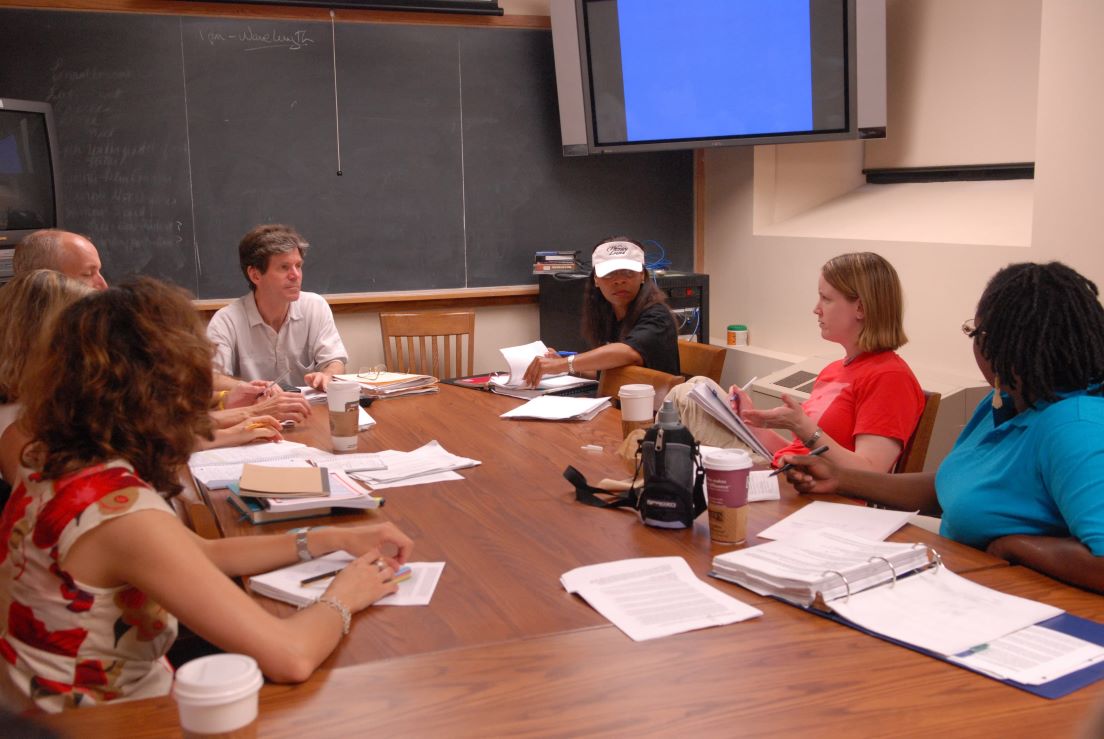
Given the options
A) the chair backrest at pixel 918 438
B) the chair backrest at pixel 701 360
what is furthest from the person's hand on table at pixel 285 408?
the chair backrest at pixel 918 438

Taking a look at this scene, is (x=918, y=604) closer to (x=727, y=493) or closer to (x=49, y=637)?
(x=727, y=493)

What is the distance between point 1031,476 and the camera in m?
1.79

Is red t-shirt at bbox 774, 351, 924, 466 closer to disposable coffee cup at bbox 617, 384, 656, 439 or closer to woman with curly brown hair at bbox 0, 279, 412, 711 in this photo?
disposable coffee cup at bbox 617, 384, 656, 439

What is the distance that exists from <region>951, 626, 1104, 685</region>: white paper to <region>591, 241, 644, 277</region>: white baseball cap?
2.39 metres

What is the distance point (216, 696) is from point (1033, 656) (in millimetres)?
1090

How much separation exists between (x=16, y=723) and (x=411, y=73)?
4830mm


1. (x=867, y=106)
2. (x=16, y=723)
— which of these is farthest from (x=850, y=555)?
(x=867, y=106)

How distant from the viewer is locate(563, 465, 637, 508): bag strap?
212 centimetres

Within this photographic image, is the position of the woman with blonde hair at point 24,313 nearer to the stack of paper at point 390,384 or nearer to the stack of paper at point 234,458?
the stack of paper at point 234,458

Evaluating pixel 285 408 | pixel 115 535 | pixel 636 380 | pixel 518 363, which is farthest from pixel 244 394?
pixel 115 535

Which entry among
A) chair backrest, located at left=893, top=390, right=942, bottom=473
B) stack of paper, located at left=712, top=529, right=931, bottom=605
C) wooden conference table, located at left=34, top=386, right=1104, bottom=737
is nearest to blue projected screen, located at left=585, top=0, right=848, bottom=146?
chair backrest, located at left=893, top=390, right=942, bottom=473

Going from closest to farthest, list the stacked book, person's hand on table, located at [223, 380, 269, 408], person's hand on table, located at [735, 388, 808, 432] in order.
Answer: person's hand on table, located at [735, 388, 808, 432] → person's hand on table, located at [223, 380, 269, 408] → the stacked book

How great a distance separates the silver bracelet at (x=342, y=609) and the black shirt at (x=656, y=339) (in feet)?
7.30

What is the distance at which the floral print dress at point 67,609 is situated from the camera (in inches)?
55.1
